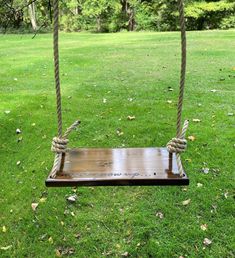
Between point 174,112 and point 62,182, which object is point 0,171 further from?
point 174,112

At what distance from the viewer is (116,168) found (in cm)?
267

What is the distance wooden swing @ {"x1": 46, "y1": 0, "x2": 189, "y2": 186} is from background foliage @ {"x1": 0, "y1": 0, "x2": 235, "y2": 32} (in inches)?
938

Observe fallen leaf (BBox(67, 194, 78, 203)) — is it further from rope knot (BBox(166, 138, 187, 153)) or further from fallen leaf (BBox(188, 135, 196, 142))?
fallen leaf (BBox(188, 135, 196, 142))

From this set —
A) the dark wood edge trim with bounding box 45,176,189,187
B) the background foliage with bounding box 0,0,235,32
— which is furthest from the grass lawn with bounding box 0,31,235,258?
the background foliage with bounding box 0,0,235,32

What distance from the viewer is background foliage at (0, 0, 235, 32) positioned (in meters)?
26.3

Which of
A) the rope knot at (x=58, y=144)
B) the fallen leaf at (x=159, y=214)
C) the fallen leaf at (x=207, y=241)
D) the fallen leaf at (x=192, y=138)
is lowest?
the fallen leaf at (x=207, y=241)

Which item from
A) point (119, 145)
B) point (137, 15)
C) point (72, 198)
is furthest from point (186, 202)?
point (137, 15)

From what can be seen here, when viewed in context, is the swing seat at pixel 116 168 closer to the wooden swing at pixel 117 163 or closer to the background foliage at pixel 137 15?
the wooden swing at pixel 117 163

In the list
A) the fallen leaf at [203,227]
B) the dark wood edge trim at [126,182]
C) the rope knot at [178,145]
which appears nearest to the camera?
the dark wood edge trim at [126,182]

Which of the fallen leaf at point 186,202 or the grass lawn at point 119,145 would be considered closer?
the grass lawn at point 119,145

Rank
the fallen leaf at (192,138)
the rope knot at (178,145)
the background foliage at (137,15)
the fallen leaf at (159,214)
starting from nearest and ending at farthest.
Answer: the rope knot at (178,145) < the fallen leaf at (159,214) < the fallen leaf at (192,138) < the background foliage at (137,15)

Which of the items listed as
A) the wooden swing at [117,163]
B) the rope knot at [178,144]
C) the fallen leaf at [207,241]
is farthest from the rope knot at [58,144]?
→ the fallen leaf at [207,241]

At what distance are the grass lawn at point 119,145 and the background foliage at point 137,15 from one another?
1886cm

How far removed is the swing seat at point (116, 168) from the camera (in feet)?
8.09
